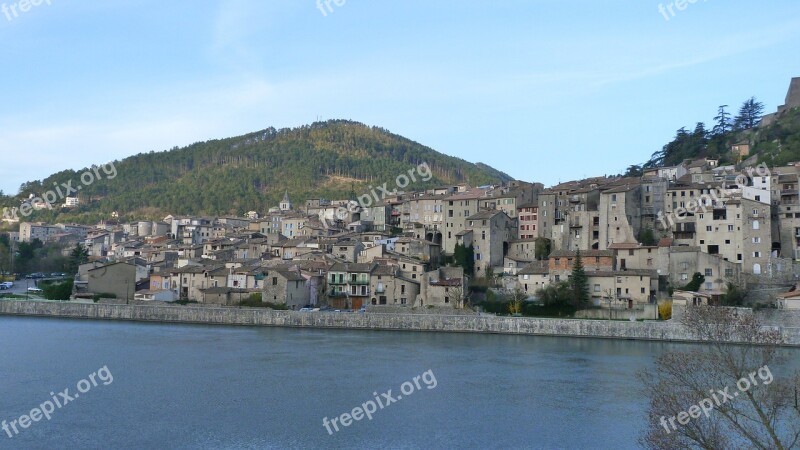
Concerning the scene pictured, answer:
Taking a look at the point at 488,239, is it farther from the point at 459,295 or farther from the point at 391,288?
the point at 391,288

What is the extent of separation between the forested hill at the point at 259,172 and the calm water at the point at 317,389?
180ft

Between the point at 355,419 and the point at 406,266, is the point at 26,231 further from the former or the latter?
the point at 355,419

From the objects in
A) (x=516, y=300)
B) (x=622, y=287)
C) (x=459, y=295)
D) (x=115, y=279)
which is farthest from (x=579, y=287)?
(x=115, y=279)

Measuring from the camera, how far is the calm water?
1712cm

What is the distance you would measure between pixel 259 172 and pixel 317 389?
3335 inches

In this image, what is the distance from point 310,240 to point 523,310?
16057mm

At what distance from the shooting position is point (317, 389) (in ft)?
72.5

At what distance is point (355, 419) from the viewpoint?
61.5 ft

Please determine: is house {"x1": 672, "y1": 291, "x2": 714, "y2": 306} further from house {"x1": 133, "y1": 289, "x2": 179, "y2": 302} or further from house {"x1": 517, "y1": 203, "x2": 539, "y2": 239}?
house {"x1": 133, "y1": 289, "x2": 179, "y2": 302}

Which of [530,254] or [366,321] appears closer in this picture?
[366,321]

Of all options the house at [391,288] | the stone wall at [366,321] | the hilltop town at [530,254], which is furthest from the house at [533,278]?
the house at [391,288]

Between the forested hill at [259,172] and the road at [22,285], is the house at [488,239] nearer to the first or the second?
the road at [22,285]

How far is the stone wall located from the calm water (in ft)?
3.35

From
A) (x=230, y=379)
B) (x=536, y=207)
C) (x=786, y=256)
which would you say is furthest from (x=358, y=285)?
(x=786, y=256)
